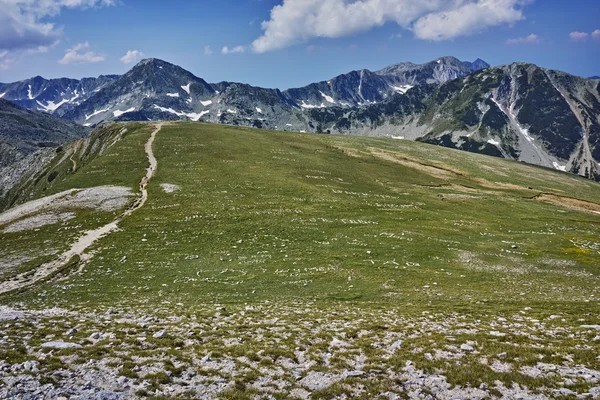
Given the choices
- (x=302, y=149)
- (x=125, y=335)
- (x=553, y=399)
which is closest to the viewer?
(x=553, y=399)

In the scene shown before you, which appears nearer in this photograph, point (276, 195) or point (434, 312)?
point (434, 312)

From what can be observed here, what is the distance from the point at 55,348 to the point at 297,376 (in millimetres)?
11595

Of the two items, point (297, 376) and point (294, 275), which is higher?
point (297, 376)

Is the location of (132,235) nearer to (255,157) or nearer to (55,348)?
(55,348)

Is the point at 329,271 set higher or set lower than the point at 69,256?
higher

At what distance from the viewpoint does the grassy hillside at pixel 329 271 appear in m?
16.8

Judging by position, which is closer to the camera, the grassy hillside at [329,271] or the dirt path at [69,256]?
the grassy hillside at [329,271]

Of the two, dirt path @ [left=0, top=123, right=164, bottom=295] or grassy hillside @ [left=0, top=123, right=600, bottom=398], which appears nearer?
grassy hillside @ [left=0, top=123, right=600, bottom=398]

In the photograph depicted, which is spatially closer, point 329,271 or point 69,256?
point 329,271

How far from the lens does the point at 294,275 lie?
34.8m

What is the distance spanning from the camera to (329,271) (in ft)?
118

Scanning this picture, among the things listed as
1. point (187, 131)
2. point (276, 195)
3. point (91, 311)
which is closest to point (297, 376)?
point (91, 311)

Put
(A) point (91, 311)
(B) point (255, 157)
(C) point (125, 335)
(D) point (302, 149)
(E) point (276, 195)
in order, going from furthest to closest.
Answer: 1. (D) point (302, 149)
2. (B) point (255, 157)
3. (E) point (276, 195)
4. (A) point (91, 311)
5. (C) point (125, 335)

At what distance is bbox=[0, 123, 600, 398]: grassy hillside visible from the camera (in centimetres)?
1677
